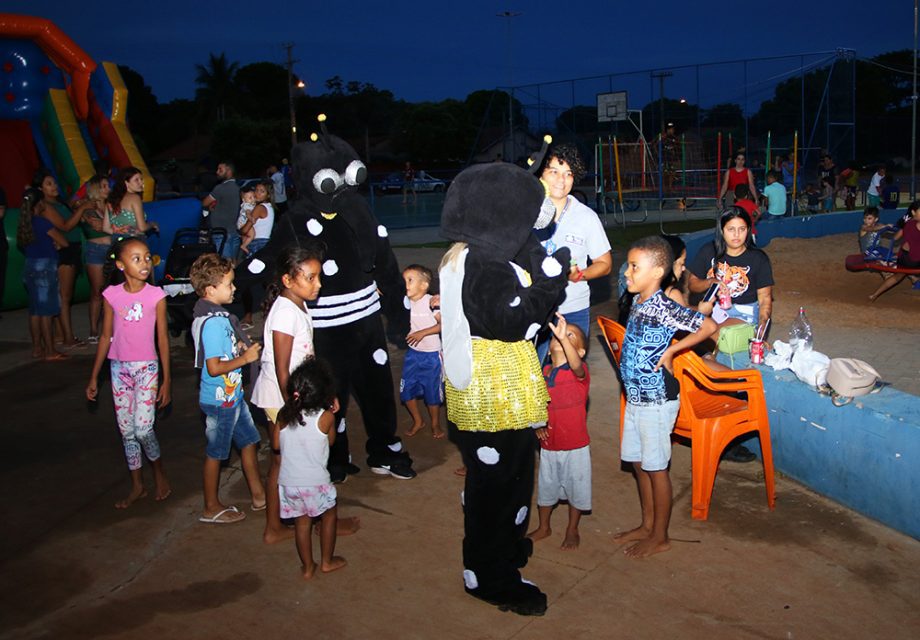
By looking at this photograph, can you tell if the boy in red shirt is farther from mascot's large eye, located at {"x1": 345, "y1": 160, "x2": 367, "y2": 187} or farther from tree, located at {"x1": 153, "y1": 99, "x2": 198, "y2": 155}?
tree, located at {"x1": 153, "y1": 99, "x2": 198, "y2": 155}

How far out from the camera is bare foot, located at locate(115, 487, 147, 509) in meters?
5.30

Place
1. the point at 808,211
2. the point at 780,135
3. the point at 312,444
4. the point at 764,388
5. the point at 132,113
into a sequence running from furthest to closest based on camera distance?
the point at 132,113 → the point at 780,135 → the point at 808,211 → the point at 764,388 → the point at 312,444

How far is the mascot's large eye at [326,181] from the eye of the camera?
523 cm

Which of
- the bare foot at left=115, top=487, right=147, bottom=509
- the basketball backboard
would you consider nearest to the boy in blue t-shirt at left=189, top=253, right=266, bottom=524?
the bare foot at left=115, top=487, right=147, bottom=509

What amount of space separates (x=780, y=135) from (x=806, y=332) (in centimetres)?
2126

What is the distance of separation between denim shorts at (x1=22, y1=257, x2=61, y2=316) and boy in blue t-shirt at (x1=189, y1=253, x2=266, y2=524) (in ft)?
15.1

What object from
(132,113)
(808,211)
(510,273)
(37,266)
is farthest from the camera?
(132,113)

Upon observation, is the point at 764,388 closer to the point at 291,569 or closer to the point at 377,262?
the point at 377,262

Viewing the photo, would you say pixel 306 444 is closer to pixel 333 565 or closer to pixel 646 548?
pixel 333 565

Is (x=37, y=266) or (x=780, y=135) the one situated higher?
(x=780, y=135)

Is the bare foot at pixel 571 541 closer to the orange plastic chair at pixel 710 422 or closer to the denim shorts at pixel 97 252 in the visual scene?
the orange plastic chair at pixel 710 422

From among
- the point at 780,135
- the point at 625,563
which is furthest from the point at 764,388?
the point at 780,135

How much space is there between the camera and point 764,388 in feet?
17.2

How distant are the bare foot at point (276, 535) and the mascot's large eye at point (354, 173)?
2.09 meters
